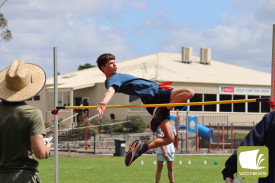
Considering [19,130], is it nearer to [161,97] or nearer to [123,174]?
[161,97]

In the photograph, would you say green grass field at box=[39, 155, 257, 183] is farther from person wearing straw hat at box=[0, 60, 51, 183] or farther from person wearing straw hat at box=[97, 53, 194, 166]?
person wearing straw hat at box=[0, 60, 51, 183]

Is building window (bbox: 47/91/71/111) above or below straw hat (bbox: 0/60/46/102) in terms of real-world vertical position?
above

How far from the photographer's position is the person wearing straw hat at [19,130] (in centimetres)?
500

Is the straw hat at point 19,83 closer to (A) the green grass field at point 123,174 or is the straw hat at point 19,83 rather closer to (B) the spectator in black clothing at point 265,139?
(B) the spectator in black clothing at point 265,139

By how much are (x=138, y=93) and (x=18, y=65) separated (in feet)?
11.6

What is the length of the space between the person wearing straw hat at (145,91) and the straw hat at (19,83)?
283 centimetres

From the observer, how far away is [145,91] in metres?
8.73

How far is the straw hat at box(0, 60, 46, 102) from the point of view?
5.10 m

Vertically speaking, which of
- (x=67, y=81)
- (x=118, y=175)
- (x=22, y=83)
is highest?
(x=67, y=81)

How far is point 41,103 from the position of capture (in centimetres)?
4994

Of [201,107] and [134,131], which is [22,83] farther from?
[201,107]

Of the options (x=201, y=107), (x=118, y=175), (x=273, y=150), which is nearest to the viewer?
(x=273, y=150)

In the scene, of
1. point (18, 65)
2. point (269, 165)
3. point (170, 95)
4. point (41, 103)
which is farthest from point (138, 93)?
point (41, 103)

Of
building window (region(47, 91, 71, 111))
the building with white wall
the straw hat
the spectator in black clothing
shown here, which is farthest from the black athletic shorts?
building window (region(47, 91, 71, 111))
